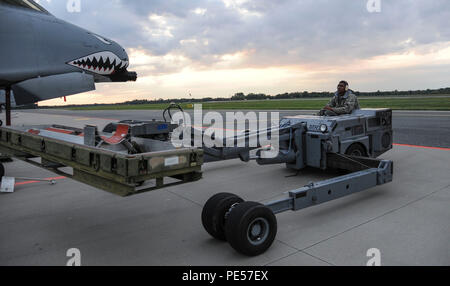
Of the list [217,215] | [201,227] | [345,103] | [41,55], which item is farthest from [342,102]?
[41,55]

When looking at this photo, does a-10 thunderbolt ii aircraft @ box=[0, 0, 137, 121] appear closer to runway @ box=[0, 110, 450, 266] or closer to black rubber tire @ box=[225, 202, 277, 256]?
runway @ box=[0, 110, 450, 266]

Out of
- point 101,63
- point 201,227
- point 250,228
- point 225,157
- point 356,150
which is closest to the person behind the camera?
point 250,228

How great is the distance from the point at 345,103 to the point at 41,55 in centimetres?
596

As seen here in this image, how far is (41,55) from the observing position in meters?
5.00

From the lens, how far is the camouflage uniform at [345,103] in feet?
24.3

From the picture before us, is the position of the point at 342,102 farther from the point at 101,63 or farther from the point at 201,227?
the point at 101,63

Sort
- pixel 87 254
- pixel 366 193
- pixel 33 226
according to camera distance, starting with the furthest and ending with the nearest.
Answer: pixel 366 193, pixel 33 226, pixel 87 254

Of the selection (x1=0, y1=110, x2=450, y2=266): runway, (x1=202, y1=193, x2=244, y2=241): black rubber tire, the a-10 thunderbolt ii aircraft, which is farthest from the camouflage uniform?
the a-10 thunderbolt ii aircraft

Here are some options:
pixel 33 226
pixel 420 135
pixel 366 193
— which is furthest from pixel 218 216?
pixel 420 135

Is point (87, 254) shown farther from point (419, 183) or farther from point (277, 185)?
point (419, 183)

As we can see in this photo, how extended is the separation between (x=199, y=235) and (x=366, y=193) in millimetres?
3133

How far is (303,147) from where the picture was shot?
23.0 ft

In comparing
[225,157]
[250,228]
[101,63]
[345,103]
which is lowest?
[250,228]

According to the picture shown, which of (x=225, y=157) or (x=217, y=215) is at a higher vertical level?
(x=225, y=157)
